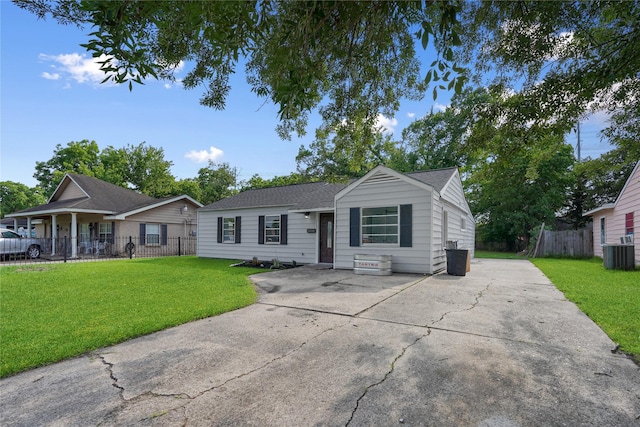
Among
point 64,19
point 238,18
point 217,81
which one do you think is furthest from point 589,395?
point 64,19

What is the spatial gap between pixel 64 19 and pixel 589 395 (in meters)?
5.40

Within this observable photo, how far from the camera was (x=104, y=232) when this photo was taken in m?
19.0

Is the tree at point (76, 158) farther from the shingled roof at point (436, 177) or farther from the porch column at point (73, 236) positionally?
the shingled roof at point (436, 177)

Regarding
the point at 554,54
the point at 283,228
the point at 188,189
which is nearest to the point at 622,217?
the point at 554,54

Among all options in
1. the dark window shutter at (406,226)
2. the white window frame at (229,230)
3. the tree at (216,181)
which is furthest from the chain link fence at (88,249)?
the tree at (216,181)

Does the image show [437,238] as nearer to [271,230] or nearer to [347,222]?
[347,222]

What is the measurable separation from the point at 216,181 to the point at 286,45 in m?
34.9

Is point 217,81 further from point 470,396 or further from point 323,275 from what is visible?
point 323,275

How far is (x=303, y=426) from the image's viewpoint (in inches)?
87.4

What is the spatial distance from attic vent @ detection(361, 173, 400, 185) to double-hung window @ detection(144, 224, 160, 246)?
1470 centimetres

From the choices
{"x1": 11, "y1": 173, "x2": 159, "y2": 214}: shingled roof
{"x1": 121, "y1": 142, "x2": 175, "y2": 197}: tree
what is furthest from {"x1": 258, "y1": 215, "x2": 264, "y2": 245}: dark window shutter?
{"x1": 121, "y1": 142, "x2": 175, "y2": 197}: tree

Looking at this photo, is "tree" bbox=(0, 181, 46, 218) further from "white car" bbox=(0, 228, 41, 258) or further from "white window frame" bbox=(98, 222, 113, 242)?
"white car" bbox=(0, 228, 41, 258)

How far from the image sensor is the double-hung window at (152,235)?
19.0 m

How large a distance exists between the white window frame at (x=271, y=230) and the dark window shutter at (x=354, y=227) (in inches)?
163
